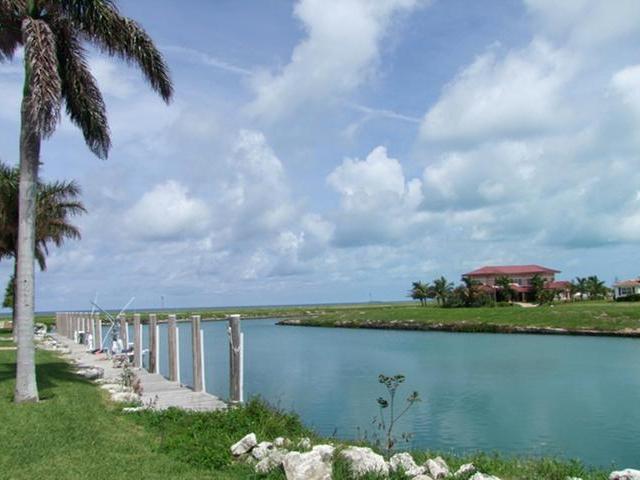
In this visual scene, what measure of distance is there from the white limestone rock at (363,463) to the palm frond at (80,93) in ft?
39.1

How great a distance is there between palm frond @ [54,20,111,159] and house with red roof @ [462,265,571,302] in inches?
3504

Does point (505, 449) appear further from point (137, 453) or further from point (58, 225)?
point (58, 225)

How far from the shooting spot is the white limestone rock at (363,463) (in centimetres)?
841

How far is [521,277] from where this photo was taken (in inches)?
4427

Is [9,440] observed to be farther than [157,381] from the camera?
No

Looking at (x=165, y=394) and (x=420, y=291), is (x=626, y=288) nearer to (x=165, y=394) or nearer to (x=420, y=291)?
(x=420, y=291)

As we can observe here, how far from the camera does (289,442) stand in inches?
387

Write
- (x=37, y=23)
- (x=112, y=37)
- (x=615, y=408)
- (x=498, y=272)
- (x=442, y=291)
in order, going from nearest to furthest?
(x=37, y=23)
(x=112, y=37)
(x=615, y=408)
(x=442, y=291)
(x=498, y=272)

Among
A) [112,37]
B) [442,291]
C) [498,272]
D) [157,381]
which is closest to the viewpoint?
[112,37]

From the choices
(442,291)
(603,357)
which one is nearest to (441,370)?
(603,357)

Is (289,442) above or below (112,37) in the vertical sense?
below

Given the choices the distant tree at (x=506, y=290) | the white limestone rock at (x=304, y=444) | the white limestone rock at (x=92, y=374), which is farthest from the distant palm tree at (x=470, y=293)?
→ the white limestone rock at (x=304, y=444)

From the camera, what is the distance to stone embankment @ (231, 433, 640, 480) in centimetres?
807

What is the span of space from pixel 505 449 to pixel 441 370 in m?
18.7
